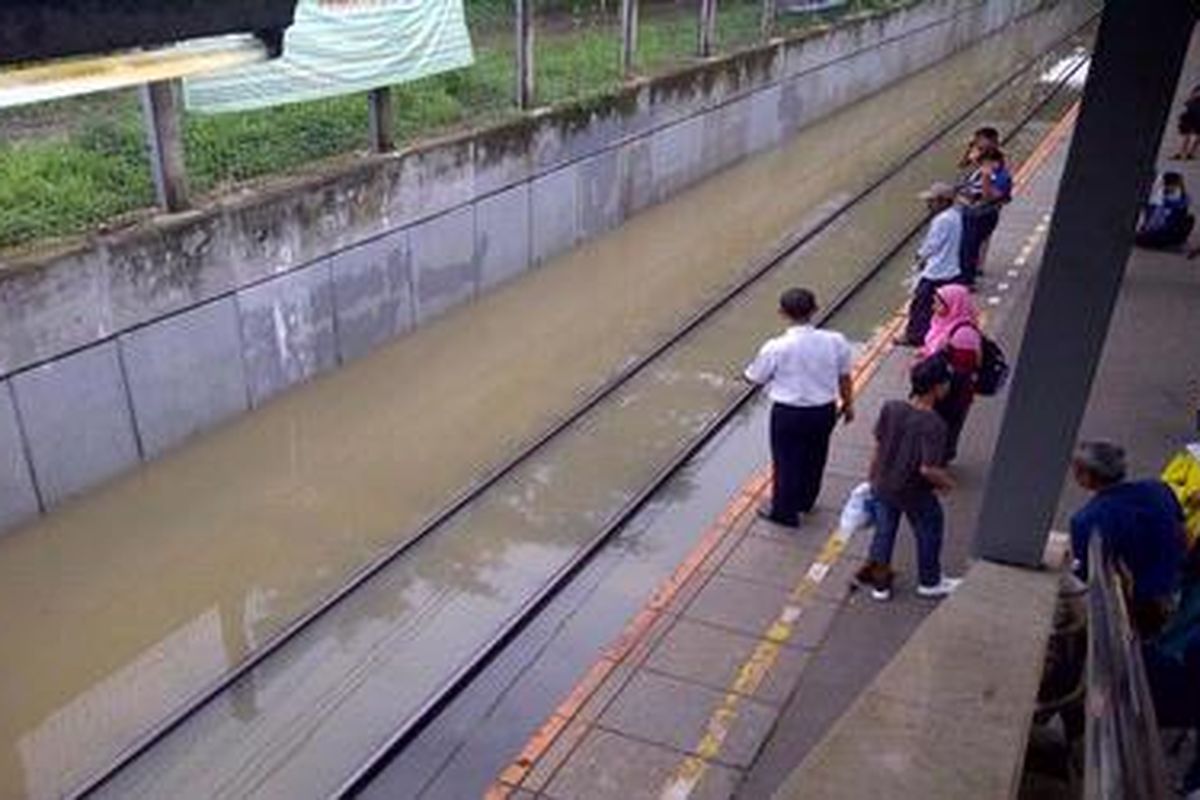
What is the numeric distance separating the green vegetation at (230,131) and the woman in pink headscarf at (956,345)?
6.33 m

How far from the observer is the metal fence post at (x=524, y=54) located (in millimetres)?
13516

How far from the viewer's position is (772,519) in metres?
7.84

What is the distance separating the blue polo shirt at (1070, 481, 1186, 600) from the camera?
519 cm

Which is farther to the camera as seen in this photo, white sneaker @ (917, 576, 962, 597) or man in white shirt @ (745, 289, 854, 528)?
man in white shirt @ (745, 289, 854, 528)

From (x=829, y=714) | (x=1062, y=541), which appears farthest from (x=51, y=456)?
(x=1062, y=541)

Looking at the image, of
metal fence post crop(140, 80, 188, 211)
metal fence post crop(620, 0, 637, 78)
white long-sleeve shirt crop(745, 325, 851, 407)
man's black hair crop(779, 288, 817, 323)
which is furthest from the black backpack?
metal fence post crop(620, 0, 637, 78)

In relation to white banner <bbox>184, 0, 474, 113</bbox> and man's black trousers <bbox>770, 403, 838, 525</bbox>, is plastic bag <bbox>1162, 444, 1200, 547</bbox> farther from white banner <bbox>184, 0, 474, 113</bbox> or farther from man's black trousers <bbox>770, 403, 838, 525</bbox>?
white banner <bbox>184, 0, 474, 113</bbox>

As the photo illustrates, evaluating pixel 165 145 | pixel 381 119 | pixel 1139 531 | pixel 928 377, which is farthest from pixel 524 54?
pixel 1139 531

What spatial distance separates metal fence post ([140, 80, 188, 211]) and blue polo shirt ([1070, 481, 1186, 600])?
24.5 ft

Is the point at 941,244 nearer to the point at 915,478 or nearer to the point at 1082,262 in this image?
the point at 915,478

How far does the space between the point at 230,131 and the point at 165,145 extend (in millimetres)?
1389

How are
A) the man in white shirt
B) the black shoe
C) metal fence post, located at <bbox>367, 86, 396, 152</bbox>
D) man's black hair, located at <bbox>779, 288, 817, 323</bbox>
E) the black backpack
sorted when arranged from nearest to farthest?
man's black hair, located at <bbox>779, 288, 817, 323</bbox> → the man in white shirt → the black backpack → the black shoe → metal fence post, located at <bbox>367, 86, 396, 152</bbox>

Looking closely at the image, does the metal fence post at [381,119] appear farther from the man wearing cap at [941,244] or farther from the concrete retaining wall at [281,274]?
the man wearing cap at [941,244]

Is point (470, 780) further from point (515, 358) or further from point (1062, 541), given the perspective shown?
point (515, 358)
